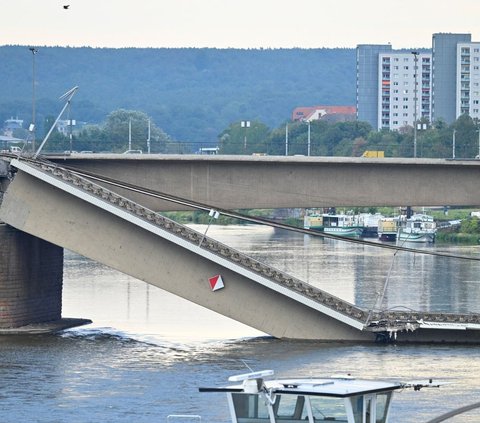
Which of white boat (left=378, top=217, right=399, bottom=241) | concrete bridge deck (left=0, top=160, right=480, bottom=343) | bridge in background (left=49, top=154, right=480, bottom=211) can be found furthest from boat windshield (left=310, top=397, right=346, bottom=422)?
white boat (left=378, top=217, right=399, bottom=241)

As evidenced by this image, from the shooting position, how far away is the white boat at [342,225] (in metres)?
146

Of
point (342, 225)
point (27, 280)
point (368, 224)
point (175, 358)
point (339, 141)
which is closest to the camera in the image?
point (175, 358)

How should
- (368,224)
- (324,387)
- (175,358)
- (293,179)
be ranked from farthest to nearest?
(368,224) < (293,179) < (175,358) < (324,387)

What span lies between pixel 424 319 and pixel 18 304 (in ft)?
47.2

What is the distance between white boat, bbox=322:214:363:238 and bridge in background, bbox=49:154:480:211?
7947 centimetres

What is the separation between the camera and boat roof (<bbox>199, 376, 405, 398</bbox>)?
2888 cm

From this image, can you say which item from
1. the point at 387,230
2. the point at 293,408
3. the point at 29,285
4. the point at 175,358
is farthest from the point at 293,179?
the point at 387,230

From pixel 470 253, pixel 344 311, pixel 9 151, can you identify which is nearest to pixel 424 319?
pixel 344 311

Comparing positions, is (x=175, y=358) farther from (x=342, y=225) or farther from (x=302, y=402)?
(x=342, y=225)

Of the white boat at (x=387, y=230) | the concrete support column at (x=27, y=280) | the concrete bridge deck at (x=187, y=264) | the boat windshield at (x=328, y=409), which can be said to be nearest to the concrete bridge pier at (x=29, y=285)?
the concrete support column at (x=27, y=280)

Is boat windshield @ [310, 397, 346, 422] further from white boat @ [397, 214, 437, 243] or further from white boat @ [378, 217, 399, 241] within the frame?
white boat @ [378, 217, 399, 241]

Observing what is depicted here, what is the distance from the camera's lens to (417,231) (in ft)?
431

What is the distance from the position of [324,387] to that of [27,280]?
108ft

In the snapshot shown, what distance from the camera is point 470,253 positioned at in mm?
107062
